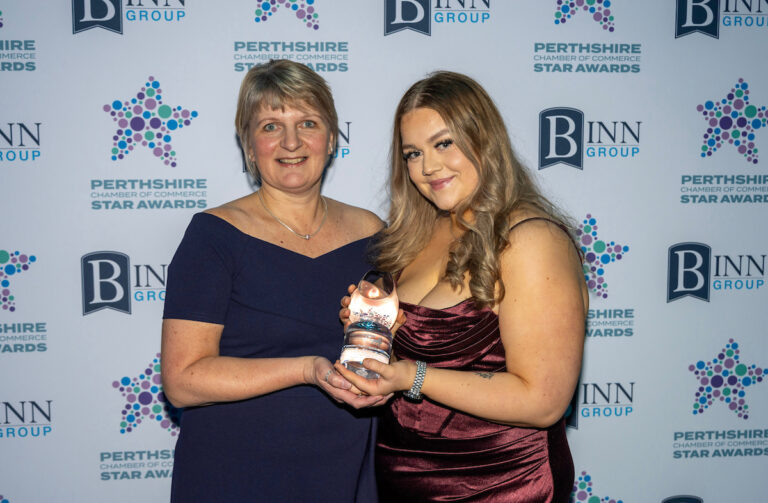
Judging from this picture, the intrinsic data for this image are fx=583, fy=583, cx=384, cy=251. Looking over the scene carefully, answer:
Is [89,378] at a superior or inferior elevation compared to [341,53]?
inferior

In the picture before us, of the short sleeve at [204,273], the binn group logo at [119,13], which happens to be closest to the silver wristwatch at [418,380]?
the short sleeve at [204,273]

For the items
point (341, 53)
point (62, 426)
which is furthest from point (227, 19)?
point (62, 426)

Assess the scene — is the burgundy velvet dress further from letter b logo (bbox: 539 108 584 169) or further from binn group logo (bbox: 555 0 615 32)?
binn group logo (bbox: 555 0 615 32)

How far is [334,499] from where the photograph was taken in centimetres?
173

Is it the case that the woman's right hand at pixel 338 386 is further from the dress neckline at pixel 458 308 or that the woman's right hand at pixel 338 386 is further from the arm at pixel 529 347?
the dress neckline at pixel 458 308

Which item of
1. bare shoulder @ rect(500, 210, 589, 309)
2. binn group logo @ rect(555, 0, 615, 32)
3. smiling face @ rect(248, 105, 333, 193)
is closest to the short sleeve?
smiling face @ rect(248, 105, 333, 193)

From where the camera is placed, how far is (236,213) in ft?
5.65

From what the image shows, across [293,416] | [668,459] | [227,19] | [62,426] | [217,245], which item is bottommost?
[668,459]

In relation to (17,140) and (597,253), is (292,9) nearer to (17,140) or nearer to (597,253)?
(17,140)

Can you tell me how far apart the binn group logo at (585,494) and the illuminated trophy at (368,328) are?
160 centimetres

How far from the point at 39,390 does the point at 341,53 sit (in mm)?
1860

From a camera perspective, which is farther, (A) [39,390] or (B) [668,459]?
(B) [668,459]

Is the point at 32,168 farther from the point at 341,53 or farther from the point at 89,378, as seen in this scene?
the point at 341,53

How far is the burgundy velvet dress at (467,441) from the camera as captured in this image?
4.98 ft
